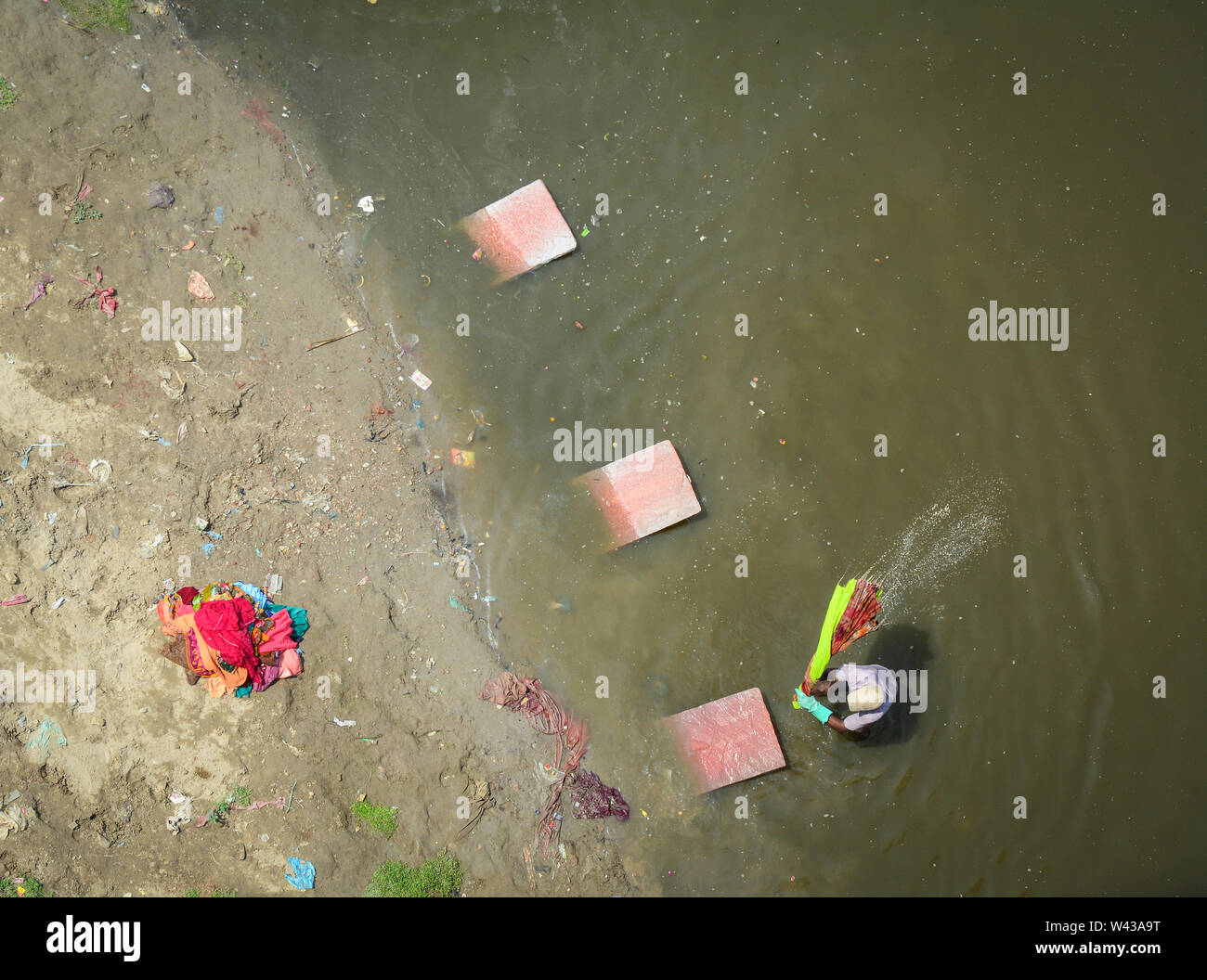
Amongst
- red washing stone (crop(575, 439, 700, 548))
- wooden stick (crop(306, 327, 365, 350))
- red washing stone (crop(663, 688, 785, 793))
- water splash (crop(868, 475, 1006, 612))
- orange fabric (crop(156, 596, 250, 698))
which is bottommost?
red washing stone (crop(663, 688, 785, 793))

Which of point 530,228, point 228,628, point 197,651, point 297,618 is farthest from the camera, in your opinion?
point 530,228

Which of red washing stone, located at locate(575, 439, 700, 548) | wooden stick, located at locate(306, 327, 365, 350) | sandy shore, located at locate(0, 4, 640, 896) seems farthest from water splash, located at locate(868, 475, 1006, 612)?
wooden stick, located at locate(306, 327, 365, 350)

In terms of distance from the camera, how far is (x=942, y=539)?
7.20 metres

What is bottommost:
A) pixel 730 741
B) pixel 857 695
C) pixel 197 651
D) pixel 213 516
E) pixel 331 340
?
pixel 730 741

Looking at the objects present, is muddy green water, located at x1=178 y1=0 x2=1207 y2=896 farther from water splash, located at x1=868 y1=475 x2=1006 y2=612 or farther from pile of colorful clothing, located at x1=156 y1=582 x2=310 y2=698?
pile of colorful clothing, located at x1=156 y1=582 x2=310 y2=698

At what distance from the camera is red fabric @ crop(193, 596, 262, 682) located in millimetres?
6254

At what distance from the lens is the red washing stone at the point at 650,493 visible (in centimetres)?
704

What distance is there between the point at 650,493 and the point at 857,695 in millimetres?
2185

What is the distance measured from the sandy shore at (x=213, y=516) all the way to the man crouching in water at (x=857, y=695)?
1.89 meters

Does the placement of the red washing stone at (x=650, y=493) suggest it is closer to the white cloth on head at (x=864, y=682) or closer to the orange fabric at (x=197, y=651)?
the white cloth on head at (x=864, y=682)

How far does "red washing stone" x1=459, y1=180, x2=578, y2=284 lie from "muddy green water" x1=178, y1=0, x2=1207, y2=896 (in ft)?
0.52

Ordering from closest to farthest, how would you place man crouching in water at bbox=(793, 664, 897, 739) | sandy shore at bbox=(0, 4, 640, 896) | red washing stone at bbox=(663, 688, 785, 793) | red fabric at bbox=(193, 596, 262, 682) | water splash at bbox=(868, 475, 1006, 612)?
man crouching in water at bbox=(793, 664, 897, 739)
red fabric at bbox=(193, 596, 262, 682)
sandy shore at bbox=(0, 4, 640, 896)
red washing stone at bbox=(663, 688, 785, 793)
water splash at bbox=(868, 475, 1006, 612)

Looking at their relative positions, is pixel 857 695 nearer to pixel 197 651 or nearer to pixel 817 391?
pixel 817 391

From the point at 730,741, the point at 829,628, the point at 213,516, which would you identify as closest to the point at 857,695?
the point at 829,628
